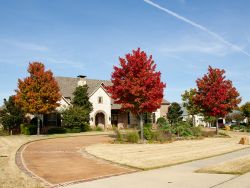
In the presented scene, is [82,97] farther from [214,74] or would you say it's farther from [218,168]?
[218,168]

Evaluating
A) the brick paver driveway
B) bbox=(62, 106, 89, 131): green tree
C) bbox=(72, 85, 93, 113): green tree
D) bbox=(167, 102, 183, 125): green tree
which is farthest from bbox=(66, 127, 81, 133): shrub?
the brick paver driveway

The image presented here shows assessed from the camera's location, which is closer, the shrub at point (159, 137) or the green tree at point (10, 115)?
the shrub at point (159, 137)

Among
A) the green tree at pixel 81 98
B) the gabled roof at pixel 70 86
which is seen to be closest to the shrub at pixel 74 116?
the green tree at pixel 81 98

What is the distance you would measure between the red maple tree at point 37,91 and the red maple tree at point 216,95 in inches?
697

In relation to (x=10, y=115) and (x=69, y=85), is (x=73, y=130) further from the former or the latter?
(x=69, y=85)

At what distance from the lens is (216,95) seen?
39562 mm

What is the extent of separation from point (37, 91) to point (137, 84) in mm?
14586

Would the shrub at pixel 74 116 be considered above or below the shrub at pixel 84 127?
above

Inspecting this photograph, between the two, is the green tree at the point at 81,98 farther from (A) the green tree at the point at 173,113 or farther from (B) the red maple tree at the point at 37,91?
(A) the green tree at the point at 173,113

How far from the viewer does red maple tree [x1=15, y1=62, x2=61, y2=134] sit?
38156mm

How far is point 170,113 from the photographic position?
64125mm

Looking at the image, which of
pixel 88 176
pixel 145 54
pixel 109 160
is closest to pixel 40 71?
pixel 145 54

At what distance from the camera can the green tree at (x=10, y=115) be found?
43.9 m

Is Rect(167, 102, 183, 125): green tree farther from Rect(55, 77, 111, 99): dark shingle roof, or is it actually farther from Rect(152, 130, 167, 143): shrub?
Rect(152, 130, 167, 143): shrub
